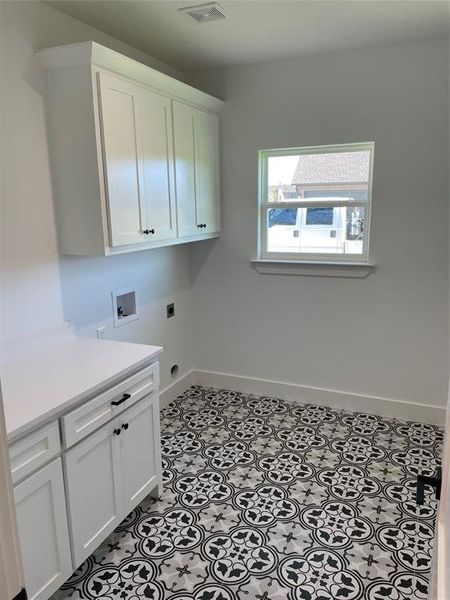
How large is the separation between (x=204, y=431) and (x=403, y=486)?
4.47 ft

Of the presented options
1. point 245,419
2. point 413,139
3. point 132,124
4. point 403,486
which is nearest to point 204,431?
point 245,419

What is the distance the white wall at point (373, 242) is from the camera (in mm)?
2984

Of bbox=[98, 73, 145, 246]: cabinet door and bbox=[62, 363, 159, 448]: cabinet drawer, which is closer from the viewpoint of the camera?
bbox=[62, 363, 159, 448]: cabinet drawer

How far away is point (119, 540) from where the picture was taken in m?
2.20

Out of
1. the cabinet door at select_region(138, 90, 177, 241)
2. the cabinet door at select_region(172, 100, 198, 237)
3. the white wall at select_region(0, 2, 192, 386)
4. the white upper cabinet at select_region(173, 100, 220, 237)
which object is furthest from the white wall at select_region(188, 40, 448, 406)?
the white wall at select_region(0, 2, 192, 386)

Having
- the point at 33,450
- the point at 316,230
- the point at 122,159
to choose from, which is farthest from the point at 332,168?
the point at 33,450

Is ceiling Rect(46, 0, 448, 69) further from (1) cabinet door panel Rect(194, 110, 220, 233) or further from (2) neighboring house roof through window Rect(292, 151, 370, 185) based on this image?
(2) neighboring house roof through window Rect(292, 151, 370, 185)

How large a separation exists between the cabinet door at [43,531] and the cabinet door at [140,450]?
40 cm

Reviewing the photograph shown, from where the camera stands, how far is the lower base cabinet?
1.84 metres

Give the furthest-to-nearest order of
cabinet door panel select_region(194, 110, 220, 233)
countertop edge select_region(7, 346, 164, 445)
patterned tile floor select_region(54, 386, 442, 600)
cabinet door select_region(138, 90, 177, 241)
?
cabinet door panel select_region(194, 110, 220, 233) < cabinet door select_region(138, 90, 177, 241) < patterned tile floor select_region(54, 386, 442, 600) < countertop edge select_region(7, 346, 164, 445)

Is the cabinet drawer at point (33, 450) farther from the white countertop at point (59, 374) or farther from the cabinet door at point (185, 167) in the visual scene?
the cabinet door at point (185, 167)

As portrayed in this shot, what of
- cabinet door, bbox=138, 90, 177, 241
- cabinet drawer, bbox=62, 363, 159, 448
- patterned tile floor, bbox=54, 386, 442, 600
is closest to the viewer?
cabinet drawer, bbox=62, 363, 159, 448

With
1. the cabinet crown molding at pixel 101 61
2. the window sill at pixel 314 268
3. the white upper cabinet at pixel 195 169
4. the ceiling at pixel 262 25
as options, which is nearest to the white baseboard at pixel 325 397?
the window sill at pixel 314 268

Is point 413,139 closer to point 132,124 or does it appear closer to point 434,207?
point 434,207
